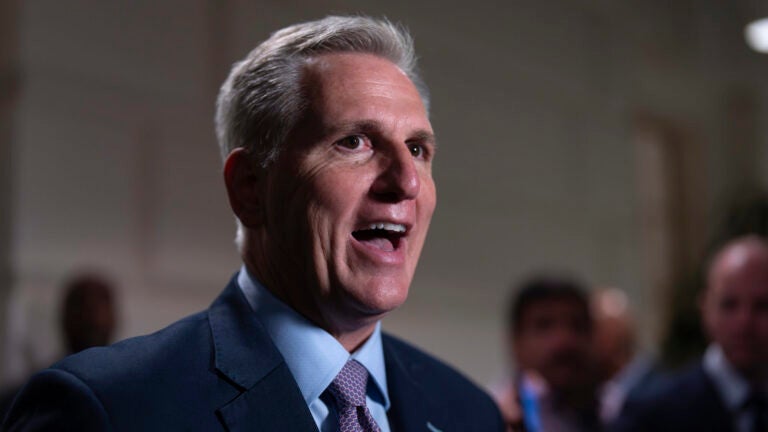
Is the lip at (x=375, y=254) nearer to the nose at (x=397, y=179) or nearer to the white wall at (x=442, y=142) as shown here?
the nose at (x=397, y=179)

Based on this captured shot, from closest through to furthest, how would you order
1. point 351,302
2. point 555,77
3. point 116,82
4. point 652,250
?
point 351,302 < point 116,82 < point 555,77 < point 652,250

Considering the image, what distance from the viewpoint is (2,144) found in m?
3.49

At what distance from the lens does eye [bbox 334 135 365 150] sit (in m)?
1.40

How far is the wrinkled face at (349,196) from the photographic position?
4.50 ft

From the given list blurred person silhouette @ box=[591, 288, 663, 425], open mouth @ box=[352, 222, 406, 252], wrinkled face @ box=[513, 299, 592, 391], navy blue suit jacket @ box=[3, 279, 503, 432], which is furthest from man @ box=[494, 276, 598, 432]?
open mouth @ box=[352, 222, 406, 252]

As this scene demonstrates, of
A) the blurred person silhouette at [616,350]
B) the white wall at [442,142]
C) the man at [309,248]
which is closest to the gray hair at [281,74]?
the man at [309,248]

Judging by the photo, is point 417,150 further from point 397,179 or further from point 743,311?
point 743,311

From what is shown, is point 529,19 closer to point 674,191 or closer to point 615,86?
point 615,86

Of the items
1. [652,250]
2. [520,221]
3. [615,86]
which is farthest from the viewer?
[652,250]

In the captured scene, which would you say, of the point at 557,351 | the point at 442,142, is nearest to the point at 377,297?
the point at 557,351

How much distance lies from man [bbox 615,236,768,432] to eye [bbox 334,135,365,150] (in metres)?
1.60

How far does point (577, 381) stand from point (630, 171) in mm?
4043

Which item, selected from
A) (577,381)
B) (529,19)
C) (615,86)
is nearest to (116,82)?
(577,381)

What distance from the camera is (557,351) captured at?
9.36 feet
